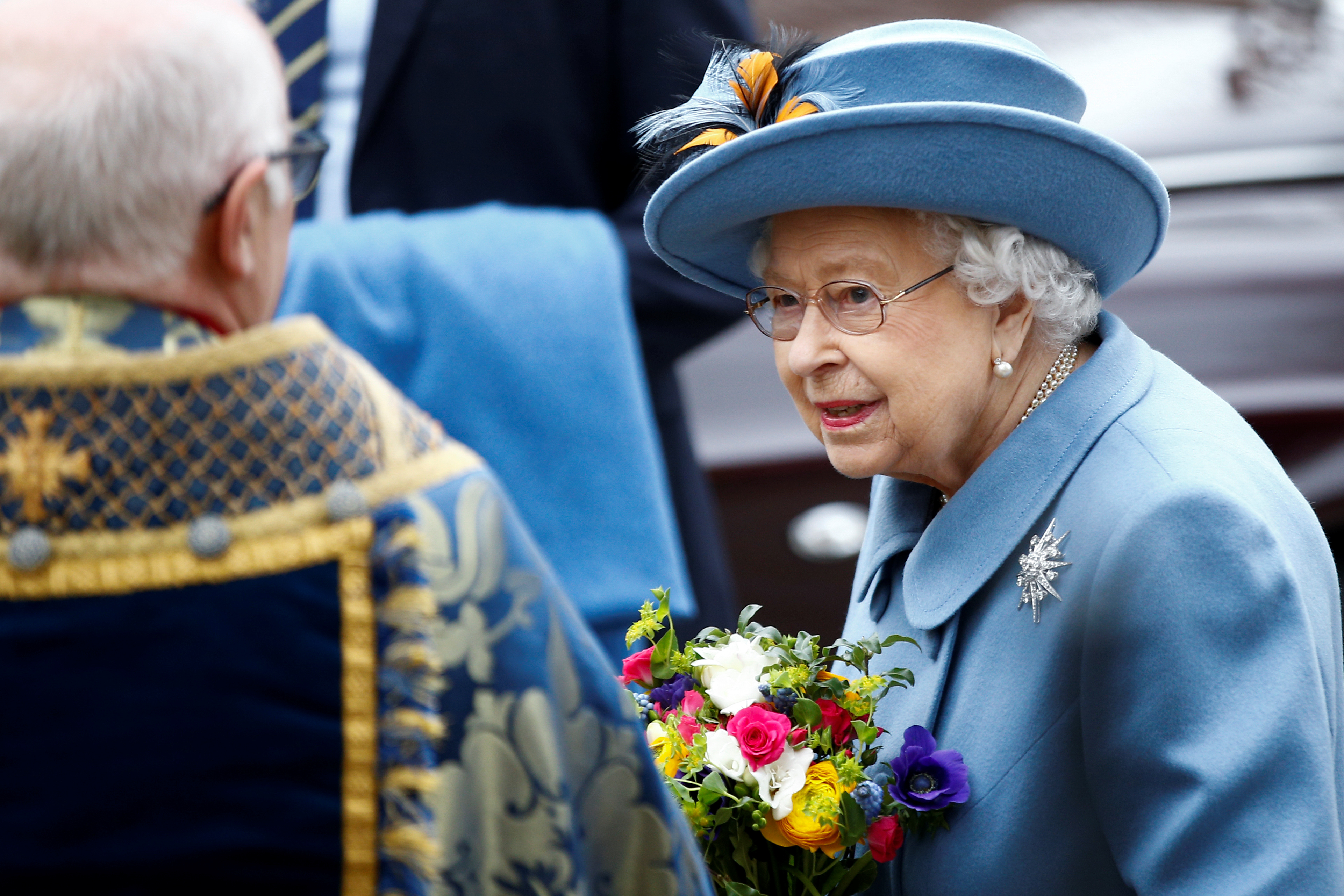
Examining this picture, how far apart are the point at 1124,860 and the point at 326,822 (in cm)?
99

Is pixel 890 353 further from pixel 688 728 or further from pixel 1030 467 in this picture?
pixel 688 728

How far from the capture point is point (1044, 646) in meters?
1.87

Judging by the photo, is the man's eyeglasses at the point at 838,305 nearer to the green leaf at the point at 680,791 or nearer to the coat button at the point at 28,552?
the green leaf at the point at 680,791

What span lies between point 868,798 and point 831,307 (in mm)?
718

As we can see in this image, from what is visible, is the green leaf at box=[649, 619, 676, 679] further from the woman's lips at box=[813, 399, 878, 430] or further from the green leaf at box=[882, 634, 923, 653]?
the woman's lips at box=[813, 399, 878, 430]

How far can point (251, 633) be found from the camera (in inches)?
48.4

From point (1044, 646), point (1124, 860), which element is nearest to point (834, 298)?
point (1044, 646)

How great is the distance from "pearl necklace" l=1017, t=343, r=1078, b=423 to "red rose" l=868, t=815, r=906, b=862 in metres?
0.62

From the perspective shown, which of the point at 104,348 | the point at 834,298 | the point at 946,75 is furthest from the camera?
the point at 834,298

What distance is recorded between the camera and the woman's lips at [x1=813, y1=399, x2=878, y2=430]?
2.13 m

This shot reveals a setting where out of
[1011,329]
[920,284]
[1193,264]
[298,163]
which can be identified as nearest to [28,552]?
[298,163]

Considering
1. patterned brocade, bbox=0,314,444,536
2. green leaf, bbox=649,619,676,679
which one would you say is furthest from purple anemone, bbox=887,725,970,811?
patterned brocade, bbox=0,314,444,536

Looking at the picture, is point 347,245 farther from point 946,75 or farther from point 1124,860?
point 1124,860

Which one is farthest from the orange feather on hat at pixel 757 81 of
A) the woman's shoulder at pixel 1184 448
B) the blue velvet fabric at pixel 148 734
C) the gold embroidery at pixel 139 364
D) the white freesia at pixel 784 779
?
the blue velvet fabric at pixel 148 734
